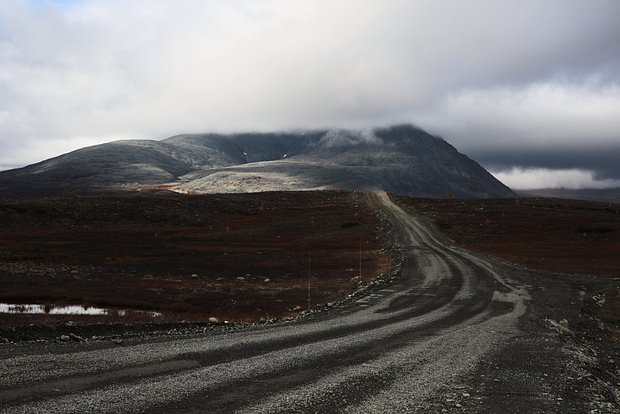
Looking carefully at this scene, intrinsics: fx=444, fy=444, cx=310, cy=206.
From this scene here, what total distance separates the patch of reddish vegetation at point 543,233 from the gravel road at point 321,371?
14798 millimetres

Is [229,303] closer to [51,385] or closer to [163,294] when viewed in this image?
[163,294]

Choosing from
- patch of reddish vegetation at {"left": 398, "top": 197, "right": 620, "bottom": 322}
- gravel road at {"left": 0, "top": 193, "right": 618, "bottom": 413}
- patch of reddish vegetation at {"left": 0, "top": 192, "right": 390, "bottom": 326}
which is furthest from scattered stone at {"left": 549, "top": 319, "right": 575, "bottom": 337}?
patch of reddish vegetation at {"left": 0, "top": 192, "right": 390, "bottom": 326}

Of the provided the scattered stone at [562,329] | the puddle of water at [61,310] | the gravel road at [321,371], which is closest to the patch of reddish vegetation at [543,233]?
the scattered stone at [562,329]

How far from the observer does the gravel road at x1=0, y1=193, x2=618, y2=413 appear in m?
10.5

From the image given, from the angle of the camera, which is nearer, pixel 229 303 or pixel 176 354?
pixel 176 354

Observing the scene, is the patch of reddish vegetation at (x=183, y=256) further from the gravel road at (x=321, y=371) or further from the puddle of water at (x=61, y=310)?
the gravel road at (x=321, y=371)

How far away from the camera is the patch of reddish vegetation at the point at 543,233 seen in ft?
168

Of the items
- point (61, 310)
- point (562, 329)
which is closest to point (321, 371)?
point (562, 329)

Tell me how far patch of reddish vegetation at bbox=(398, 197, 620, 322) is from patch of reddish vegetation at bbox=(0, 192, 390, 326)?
1727 centimetres

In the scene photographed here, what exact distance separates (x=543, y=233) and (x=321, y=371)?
82447 millimetres

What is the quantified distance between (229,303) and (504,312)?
19067 mm

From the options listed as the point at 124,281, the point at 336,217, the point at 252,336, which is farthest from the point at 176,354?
the point at 336,217

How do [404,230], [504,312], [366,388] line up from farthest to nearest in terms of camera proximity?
[404,230] < [504,312] < [366,388]

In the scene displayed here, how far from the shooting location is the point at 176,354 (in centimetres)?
1416
